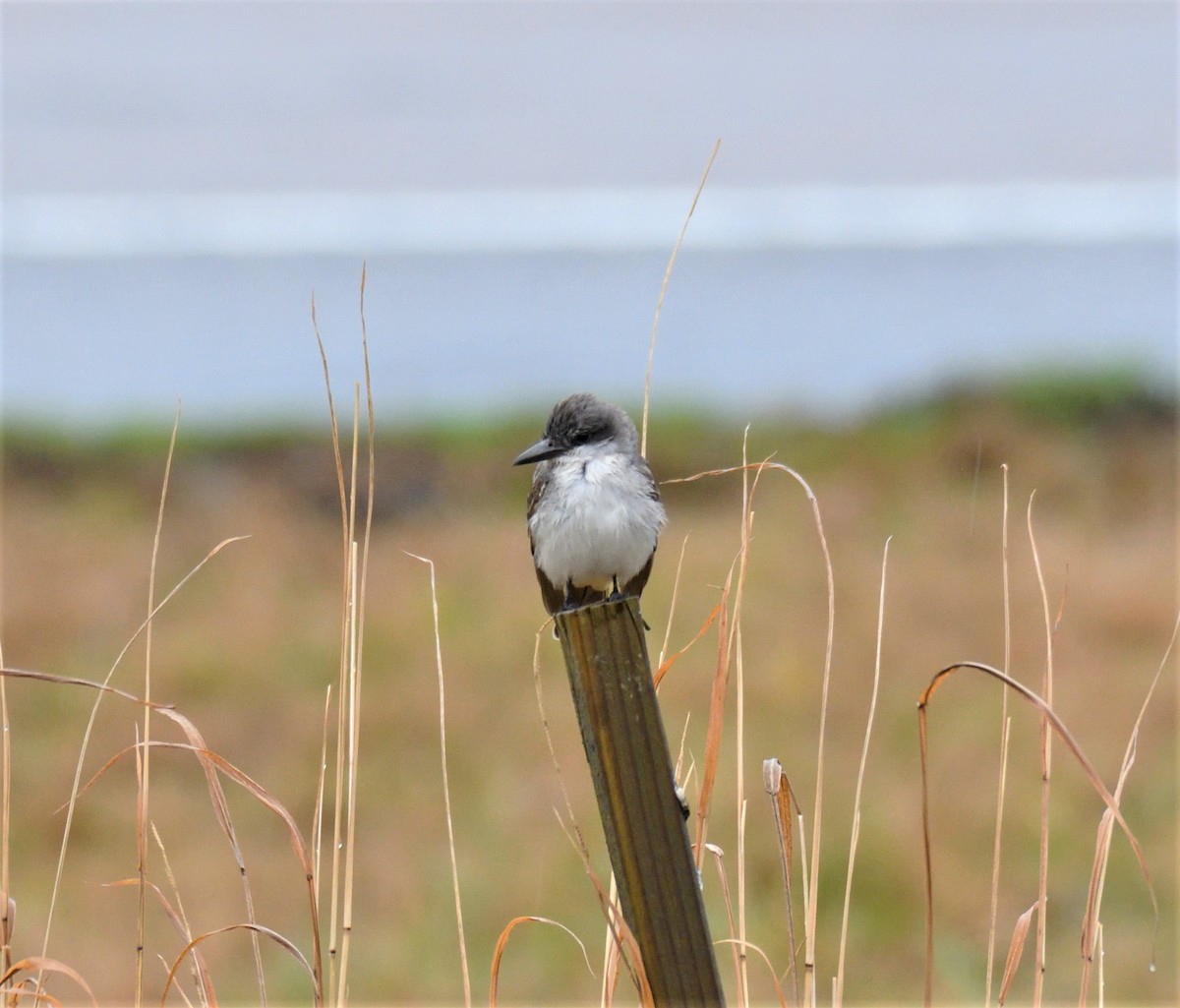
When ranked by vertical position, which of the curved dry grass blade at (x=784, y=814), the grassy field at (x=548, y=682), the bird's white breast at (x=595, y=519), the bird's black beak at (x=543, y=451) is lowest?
the grassy field at (x=548, y=682)

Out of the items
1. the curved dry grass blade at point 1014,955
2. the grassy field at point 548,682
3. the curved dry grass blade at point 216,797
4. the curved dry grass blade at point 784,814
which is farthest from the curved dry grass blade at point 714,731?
the grassy field at point 548,682

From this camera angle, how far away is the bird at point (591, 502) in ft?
10.2

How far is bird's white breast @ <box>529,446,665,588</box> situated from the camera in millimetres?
3109

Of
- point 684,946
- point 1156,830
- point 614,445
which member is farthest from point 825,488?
point 684,946

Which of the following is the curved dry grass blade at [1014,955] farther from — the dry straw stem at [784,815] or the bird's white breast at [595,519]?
the bird's white breast at [595,519]

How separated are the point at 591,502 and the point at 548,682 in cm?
256

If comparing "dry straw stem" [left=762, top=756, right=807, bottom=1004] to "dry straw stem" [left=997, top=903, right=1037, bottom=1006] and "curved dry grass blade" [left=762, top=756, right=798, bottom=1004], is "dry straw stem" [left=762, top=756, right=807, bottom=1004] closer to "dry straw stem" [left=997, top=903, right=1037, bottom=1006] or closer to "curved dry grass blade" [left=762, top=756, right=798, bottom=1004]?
"curved dry grass blade" [left=762, top=756, right=798, bottom=1004]

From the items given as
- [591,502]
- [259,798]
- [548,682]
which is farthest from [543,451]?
[548,682]

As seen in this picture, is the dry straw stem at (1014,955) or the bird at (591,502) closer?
the dry straw stem at (1014,955)

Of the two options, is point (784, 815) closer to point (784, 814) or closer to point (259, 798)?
point (784, 814)

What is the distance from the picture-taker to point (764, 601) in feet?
19.0

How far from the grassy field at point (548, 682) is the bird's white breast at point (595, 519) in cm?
47

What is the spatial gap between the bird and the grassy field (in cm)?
48

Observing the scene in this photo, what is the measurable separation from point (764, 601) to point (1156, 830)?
5.88 feet
